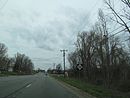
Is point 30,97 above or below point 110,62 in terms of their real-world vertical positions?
below

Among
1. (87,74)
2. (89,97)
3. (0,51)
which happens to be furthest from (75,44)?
(89,97)

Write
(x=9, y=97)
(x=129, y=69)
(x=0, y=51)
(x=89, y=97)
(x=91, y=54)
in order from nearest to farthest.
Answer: (x=9, y=97)
(x=89, y=97)
(x=129, y=69)
(x=91, y=54)
(x=0, y=51)

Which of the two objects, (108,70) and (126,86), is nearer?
(126,86)

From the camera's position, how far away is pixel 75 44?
86.4 meters

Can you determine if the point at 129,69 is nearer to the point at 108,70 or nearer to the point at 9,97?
the point at 108,70

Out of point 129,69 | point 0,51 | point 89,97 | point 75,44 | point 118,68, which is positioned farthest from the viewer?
point 0,51

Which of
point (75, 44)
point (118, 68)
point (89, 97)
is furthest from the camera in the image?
point (75, 44)

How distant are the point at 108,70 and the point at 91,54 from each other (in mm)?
28700

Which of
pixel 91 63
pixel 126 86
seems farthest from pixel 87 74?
pixel 126 86

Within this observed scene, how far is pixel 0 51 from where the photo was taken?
131 meters

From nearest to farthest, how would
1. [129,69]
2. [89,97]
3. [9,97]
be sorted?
[9,97], [89,97], [129,69]

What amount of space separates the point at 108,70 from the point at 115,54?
14.7 m


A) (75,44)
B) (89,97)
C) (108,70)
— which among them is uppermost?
(75,44)

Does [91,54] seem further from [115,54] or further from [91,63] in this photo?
[115,54]
